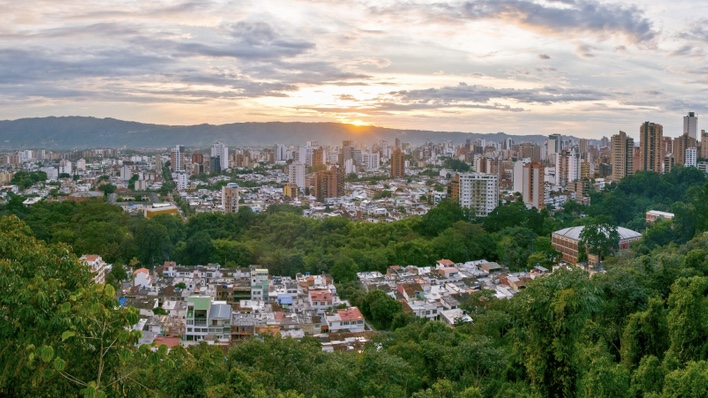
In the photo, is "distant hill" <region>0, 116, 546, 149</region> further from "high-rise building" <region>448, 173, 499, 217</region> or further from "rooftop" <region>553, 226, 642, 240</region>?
"rooftop" <region>553, 226, 642, 240</region>

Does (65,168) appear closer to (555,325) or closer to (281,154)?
(281,154)

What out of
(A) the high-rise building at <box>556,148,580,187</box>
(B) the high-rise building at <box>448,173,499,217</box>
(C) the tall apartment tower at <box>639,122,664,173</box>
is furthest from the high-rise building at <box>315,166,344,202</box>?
(C) the tall apartment tower at <box>639,122,664,173</box>

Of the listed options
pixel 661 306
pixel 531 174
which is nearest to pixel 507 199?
pixel 531 174

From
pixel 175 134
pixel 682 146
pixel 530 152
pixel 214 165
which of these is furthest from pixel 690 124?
pixel 175 134

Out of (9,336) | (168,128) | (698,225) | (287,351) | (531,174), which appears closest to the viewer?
(9,336)

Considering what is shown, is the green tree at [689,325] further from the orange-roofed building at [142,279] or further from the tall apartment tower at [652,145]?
the tall apartment tower at [652,145]

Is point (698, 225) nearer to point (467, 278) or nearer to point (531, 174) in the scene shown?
point (467, 278)

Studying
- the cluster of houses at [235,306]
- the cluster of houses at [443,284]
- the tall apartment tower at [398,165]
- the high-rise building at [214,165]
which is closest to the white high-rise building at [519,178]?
the cluster of houses at [443,284]
